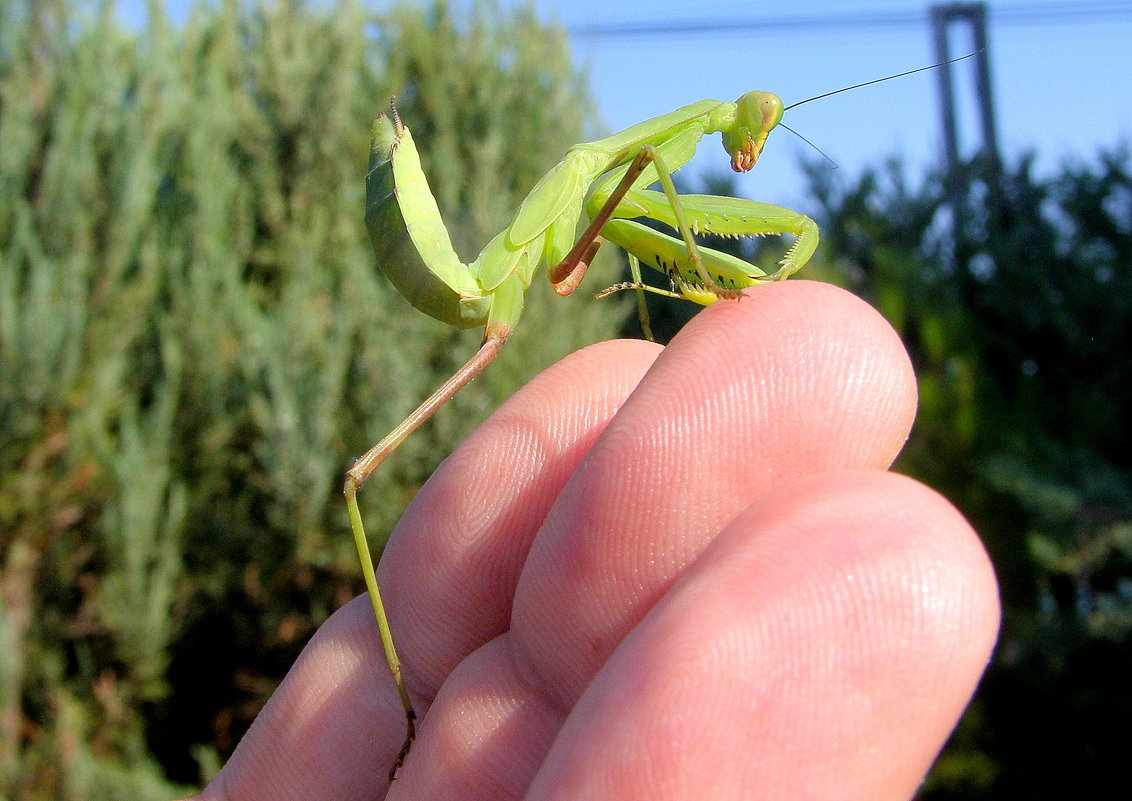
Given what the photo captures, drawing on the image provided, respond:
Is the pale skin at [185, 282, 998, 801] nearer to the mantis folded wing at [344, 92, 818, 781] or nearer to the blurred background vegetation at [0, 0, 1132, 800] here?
the mantis folded wing at [344, 92, 818, 781]

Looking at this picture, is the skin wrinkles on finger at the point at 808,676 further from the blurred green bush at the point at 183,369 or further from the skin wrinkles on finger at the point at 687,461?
the blurred green bush at the point at 183,369

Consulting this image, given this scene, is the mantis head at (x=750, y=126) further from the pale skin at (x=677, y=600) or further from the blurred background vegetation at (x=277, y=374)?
the blurred background vegetation at (x=277, y=374)

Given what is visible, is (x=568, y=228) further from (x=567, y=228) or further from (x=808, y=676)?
(x=808, y=676)

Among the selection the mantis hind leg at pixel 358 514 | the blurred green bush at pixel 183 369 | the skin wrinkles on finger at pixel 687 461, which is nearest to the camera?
the skin wrinkles on finger at pixel 687 461

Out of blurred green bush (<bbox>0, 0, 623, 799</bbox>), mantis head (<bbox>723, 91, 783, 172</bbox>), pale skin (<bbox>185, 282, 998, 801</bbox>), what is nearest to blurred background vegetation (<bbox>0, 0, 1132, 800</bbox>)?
blurred green bush (<bbox>0, 0, 623, 799</bbox>)

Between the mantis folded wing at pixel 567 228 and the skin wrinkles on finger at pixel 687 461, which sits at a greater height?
the mantis folded wing at pixel 567 228

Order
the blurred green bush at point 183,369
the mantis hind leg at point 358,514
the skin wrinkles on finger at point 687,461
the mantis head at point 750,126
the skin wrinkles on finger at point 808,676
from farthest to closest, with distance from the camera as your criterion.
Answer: the blurred green bush at point 183,369
the mantis head at point 750,126
the mantis hind leg at point 358,514
the skin wrinkles on finger at point 687,461
the skin wrinkles on finger at point 808,676

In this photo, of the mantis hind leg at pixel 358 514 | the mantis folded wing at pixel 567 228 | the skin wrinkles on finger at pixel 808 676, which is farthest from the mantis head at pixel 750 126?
the skin wrinkles on finger at pixel 808 676

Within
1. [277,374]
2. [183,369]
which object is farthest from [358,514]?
[183,369]

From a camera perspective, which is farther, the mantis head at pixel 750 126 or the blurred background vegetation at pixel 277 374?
the blurred background vegetation at pixel 277 374
